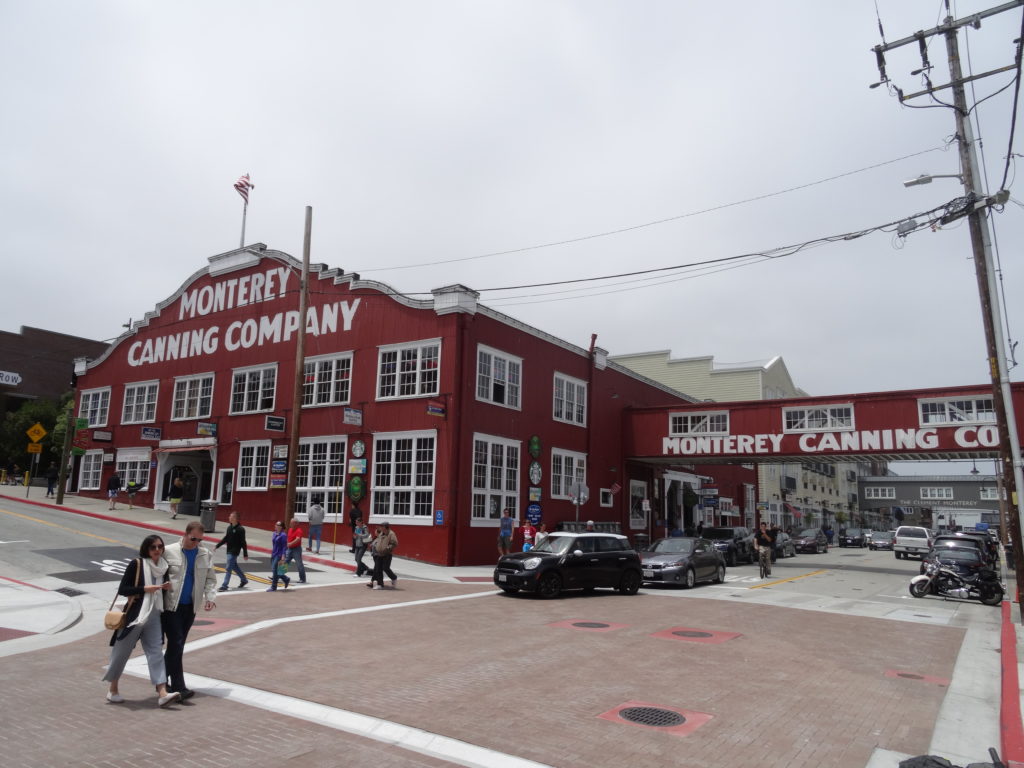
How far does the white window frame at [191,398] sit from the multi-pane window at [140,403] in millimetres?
1554

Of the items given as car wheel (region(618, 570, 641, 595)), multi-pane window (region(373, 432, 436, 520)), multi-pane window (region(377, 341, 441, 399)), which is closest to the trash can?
multi-pane window (region(373, 432, 436, 520))

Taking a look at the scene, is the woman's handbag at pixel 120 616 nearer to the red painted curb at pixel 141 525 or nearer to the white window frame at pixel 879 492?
the red painted curb at pixel 141 525

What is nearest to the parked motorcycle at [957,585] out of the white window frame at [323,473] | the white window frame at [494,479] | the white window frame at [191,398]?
the white window frame at [494,479]

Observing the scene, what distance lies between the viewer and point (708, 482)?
47.6 meters

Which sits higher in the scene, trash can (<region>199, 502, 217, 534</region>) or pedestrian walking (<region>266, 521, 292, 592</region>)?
trash can (<region>199, 502, 217, 534</region>)

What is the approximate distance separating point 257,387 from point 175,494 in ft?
22.4

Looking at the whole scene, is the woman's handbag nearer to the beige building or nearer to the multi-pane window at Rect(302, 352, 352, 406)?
the multi-pane window at Rect(302, 352, 352, 406)

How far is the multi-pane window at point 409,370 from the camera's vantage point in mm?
25938

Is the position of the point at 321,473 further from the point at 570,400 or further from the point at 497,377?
the point at 570,400

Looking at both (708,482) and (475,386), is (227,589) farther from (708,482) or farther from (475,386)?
(708,482)

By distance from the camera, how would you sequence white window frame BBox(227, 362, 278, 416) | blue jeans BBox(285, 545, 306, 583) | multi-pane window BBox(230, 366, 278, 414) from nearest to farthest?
blue jeans BBox(285, 545, 306, 583) < white window frame BBox(227, 362, 278, 416) < multi-pane window BBox(230, 366, 278, 414)

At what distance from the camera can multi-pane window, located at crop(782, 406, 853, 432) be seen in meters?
30.7

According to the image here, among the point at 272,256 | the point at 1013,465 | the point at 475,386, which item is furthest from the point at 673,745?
the point at 272,256

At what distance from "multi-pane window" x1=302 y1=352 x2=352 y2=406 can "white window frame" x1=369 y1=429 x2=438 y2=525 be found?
2930 mm
